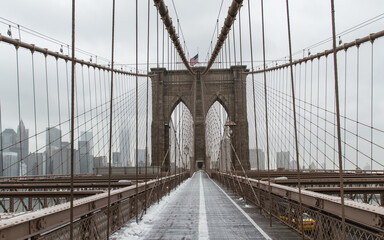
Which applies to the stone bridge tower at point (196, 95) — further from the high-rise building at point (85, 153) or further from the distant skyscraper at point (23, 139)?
the distant skyscraper at point (23, 139)

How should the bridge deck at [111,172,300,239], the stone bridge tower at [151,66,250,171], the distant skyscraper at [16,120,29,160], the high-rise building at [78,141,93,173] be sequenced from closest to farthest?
1. the bridge deck at [111,172,300,239]
2. the distant skyscraper at [16,120,29,160]
3. the high-rise building at [78,141,93,173]
4. the stone bridge tower at [151,66,250,171]

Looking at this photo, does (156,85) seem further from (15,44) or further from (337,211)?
(337,211)

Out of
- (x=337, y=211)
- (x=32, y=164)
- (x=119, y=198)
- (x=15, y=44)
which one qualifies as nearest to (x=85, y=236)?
(x=119, y=198)

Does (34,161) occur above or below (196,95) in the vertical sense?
below

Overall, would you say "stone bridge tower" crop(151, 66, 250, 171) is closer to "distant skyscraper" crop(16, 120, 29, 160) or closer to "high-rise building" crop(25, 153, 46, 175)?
"high-rise building" crop(25, 153, 46, 175)

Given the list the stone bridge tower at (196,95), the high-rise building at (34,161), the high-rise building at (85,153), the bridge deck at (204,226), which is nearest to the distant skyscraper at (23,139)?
the high-rise building at (34,161)

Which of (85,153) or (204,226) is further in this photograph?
(85,153)

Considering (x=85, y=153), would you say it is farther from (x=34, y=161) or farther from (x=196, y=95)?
(x=196, y=95)

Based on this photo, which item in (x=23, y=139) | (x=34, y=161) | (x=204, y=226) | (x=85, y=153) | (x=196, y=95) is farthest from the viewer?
(x=196, y=95)

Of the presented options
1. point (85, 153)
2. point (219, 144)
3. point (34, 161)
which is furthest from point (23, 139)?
point (219, 144)

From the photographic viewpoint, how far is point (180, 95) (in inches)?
2170

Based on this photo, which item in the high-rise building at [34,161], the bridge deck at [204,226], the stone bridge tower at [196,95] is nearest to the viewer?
the bridge deck at [204,226]

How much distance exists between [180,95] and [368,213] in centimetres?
5260

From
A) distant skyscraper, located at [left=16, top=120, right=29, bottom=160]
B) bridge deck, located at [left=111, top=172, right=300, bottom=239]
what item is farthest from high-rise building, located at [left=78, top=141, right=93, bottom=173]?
bridge deck, located at [left=111, top=172, right=300, bottom=239]
